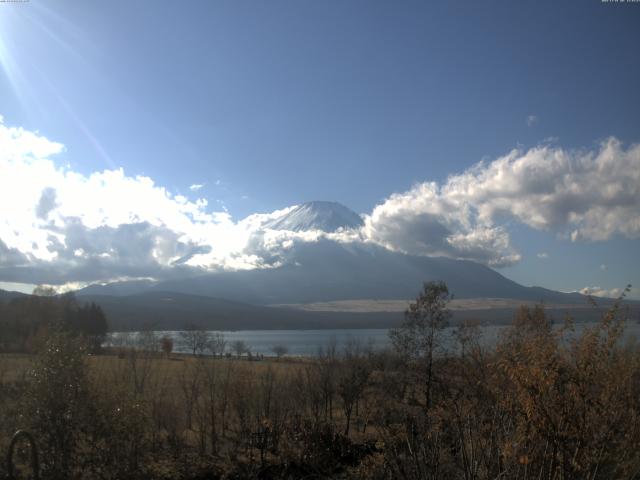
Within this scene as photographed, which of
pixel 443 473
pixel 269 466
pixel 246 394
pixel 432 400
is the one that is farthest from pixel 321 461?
pixel 443 473

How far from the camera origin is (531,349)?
27.0ft

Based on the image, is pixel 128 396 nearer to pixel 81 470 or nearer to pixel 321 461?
pixel 81 470

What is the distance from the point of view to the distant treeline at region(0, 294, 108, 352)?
52.8 m

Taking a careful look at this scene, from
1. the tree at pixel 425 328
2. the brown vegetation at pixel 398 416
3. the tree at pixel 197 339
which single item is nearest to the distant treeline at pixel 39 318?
the tree at pixel 197 339

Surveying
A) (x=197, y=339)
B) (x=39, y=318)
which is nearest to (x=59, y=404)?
(x=39, y=318)

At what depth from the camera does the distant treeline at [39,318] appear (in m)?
52.8

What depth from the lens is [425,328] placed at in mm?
26484

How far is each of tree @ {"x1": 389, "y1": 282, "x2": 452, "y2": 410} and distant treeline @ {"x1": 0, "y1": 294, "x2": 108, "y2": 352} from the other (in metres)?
32.9

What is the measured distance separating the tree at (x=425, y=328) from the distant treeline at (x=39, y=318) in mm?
32859

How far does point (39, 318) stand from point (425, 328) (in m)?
49.8

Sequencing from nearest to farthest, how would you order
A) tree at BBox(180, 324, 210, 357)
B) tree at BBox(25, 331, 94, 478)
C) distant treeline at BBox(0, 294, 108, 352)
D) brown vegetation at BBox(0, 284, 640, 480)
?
brown vegetation at BBox(0, 284, 640, 480) < tree at BBox(25, 331, 94, 478) < distant treeline at BBox(0, 294, 108, 352) < tree at BBox(180, 324, 210, 357)

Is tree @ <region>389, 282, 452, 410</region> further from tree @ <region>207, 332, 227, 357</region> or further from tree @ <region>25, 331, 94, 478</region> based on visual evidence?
tree @ <region>207, 332, 227, 357</region>

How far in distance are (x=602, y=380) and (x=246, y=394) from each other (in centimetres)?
1652

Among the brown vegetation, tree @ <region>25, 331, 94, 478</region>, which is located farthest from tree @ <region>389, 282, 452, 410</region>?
tree @ <region>25, 331, 94, 478</region>
